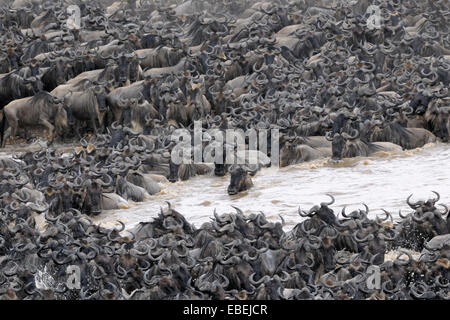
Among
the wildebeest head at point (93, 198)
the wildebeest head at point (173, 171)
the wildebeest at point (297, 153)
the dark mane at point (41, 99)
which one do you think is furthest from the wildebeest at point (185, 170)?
the dark mane at point (41, 99)

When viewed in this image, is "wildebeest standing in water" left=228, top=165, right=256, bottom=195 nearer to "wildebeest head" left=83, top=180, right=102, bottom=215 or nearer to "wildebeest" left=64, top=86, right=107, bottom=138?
"wildebeest head" left=83, top=180, right=102, bottom=215

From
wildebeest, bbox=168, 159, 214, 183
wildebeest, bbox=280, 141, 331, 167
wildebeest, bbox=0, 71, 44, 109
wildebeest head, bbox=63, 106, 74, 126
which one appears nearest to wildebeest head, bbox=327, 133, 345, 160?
wildebeest, bbox=280, 141, 331, 167

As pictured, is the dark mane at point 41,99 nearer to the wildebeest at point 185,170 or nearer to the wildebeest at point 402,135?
the wildebeest at point 185,170

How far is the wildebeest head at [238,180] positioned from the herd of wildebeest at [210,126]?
1.5 inches

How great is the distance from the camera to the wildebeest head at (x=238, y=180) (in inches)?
965

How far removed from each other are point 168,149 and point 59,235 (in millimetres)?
6875

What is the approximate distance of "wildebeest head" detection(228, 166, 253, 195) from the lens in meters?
24.5

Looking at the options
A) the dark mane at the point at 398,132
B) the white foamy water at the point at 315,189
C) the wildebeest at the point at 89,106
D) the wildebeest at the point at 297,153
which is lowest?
the white foamy water at the point at 315,189

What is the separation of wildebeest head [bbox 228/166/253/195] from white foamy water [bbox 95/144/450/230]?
0.62 feet

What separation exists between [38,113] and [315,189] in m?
9.51

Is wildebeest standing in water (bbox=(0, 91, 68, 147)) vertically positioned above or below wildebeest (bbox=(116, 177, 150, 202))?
above

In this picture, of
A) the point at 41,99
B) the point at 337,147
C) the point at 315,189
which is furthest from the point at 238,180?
the point at 41,99
